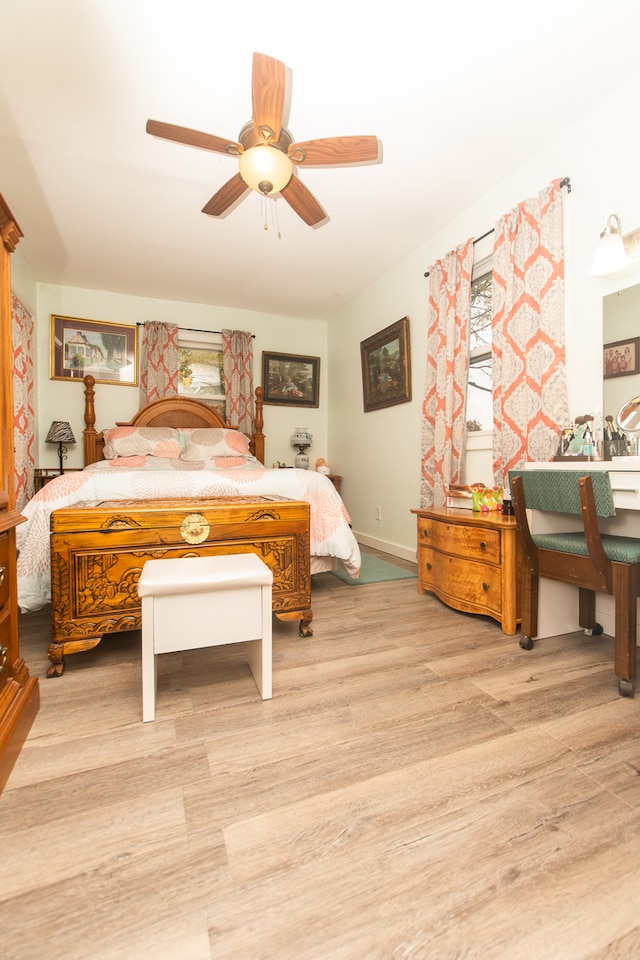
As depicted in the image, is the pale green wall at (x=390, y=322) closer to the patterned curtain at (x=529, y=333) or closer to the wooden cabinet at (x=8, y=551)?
the patterned curtain at (x=529, y=333)

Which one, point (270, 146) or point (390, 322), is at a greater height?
point (270, 146)

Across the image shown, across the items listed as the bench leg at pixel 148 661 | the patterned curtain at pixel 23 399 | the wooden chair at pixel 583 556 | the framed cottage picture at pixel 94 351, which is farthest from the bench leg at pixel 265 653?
the framed cottage picture at pixel 94 351

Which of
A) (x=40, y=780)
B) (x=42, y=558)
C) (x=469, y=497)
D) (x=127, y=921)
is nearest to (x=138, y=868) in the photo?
(x=127, y=921)

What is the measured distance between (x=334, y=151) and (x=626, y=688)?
8.34 feet

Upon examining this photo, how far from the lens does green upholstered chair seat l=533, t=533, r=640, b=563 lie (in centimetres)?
159

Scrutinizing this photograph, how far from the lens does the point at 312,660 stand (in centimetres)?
187

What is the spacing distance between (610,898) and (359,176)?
3304 mm

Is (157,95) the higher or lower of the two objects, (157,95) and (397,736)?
the higher

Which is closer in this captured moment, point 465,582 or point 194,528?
point 194,528

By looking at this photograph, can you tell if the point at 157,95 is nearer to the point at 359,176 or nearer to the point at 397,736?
the point at 359,176

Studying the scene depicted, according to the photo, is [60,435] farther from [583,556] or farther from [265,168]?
[583,556]

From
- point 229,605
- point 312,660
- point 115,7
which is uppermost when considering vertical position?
point 115,7

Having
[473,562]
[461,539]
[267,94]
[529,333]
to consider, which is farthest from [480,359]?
[267,94]

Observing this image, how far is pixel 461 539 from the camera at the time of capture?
237 centimetres
